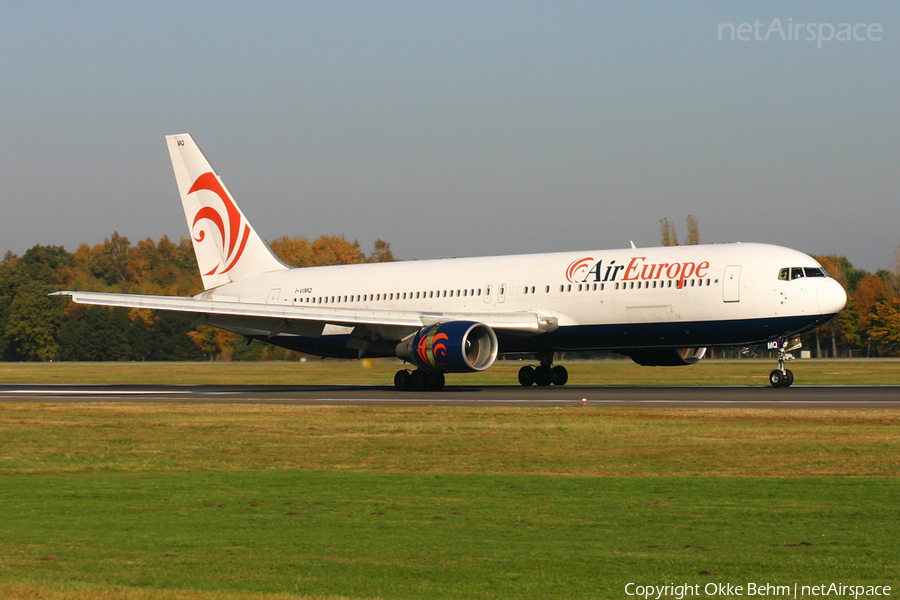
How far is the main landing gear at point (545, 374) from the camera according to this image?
114 ft

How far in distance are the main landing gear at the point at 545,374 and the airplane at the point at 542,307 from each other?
4 cm

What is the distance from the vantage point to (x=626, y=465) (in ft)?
43.6

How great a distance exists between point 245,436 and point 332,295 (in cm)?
2097

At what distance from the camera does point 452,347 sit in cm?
2934

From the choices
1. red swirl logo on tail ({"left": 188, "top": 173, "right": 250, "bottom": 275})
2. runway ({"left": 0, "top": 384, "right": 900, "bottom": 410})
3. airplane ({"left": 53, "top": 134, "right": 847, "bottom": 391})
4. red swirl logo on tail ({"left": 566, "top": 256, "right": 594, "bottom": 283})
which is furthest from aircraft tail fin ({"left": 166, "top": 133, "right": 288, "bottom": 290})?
red swirl logo on tail ({"left": 566, "top": 256, "right": 594, "bottom": 283})

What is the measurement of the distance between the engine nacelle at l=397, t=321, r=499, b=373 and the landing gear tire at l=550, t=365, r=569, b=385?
4507mm

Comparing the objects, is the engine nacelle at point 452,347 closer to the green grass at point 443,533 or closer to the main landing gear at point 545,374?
the main landing gear at point 545,374

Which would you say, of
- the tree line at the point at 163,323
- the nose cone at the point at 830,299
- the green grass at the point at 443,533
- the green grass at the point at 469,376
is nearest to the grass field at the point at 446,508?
the green grass at the point at 443,533

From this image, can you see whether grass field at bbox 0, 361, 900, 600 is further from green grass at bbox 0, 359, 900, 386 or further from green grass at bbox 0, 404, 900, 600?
green grass at bbox 0, 359, 900, 386

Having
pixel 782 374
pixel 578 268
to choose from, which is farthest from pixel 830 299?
pixel 578 268

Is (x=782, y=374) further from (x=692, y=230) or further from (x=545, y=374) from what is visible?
(x=692, y=230)

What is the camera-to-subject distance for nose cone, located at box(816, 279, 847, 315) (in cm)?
2862

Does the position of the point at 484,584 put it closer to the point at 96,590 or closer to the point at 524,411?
the point at 96,590

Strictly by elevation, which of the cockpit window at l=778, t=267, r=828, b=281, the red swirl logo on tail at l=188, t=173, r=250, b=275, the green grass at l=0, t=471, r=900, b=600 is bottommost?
the green grass at l=0, t=471, r=900, b=600
